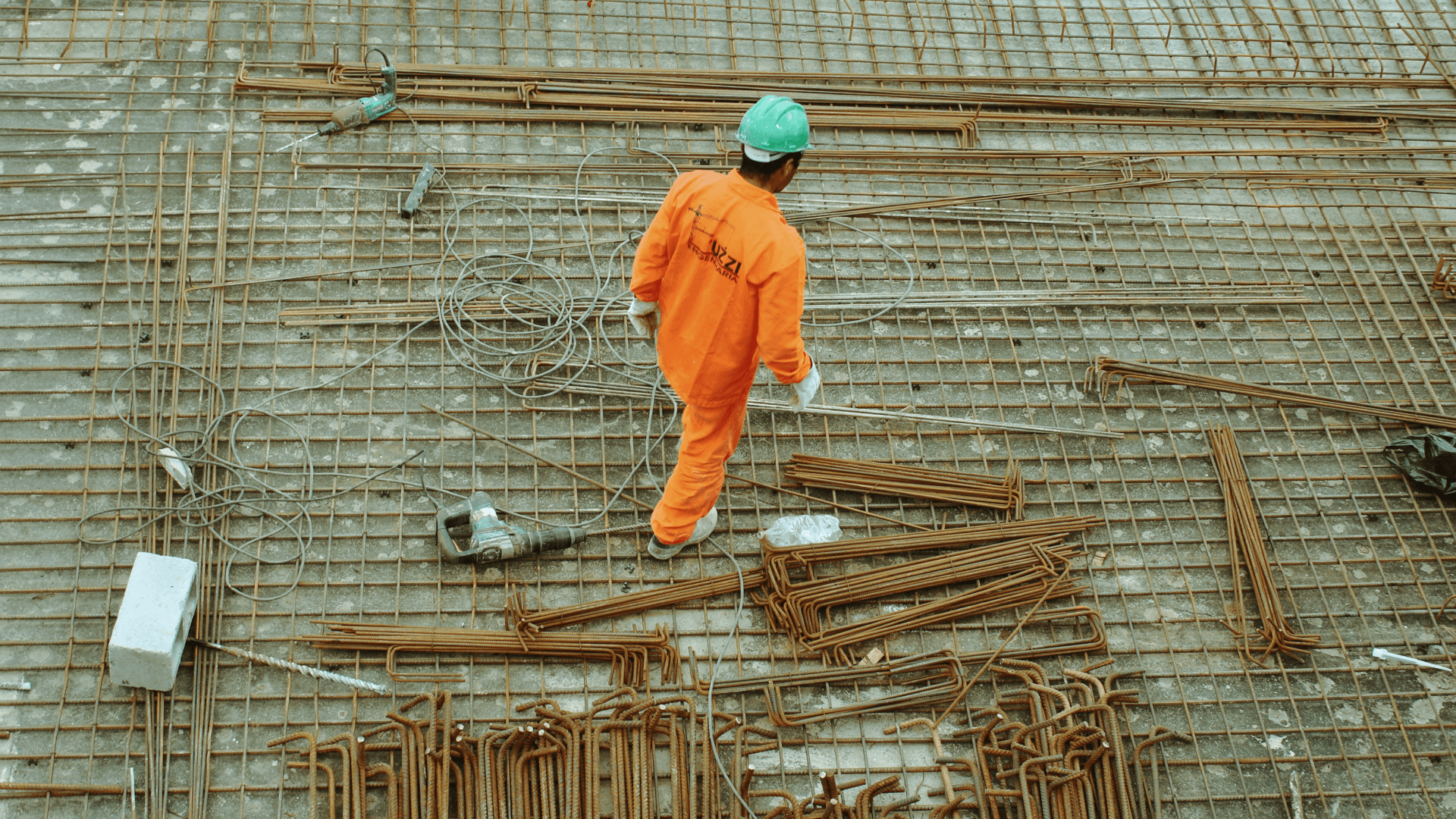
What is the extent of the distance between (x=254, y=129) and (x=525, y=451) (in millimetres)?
2673

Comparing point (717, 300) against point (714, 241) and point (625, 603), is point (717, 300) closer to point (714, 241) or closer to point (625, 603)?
point (714, 241)

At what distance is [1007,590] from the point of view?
4.47m

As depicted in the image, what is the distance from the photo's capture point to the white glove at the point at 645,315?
4086mm

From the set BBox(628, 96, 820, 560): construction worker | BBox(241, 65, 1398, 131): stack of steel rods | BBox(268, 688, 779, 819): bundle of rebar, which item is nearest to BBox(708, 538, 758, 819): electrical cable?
BBox(268, 688, 779, 819): bundle of rebar

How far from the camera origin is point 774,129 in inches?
139

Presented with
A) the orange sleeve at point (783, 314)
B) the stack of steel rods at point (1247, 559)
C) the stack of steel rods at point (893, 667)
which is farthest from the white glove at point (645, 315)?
the stack of steel rods at point (1247, 559)

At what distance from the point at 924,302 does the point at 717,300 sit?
2.02m

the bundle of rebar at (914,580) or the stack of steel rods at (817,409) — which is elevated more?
the stack of steel rods at (817,409)

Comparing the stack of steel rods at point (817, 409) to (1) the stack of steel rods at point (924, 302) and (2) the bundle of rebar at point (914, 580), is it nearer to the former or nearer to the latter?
(1) the stack of steel rods at point (924, 302)

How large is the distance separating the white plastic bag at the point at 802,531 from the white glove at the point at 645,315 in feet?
3.52

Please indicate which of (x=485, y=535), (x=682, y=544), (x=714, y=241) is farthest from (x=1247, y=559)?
(x=485, y=535)

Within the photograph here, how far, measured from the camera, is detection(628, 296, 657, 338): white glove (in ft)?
13.4

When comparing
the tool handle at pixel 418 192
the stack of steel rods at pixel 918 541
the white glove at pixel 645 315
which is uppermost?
the tool handle at pixel 418 192

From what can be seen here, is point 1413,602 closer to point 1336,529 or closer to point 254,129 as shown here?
point 1336,529
